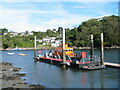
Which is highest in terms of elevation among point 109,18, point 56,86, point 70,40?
point 109,18

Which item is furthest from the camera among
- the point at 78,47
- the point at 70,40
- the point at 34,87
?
the point at 70,40

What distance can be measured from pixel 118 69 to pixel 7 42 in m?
109

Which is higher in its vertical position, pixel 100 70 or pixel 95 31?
pixel 95 31

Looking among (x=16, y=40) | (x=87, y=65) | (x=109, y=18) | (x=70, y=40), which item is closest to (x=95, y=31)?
(x=109, y=18)

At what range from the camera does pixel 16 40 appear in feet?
433

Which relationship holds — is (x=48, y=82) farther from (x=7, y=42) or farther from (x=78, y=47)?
(x=7, y=42)

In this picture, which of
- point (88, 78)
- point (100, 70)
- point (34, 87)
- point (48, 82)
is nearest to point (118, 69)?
point (100, 70)

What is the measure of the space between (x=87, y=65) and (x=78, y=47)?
87.4 m

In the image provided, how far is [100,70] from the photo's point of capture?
2573 centimetres

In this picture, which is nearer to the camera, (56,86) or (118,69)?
(56,86)

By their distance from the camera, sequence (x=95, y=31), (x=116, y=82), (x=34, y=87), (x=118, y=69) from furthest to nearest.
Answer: (x=95, y=31) → (x=118, y=69) → (x=116, y=82) → (x=34, y=87)

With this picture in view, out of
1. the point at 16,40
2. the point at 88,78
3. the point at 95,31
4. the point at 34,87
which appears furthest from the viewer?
the point at 16,40

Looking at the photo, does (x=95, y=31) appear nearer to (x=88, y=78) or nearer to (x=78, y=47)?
(x=78, y=47)

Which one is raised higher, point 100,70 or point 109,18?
point 109,18
